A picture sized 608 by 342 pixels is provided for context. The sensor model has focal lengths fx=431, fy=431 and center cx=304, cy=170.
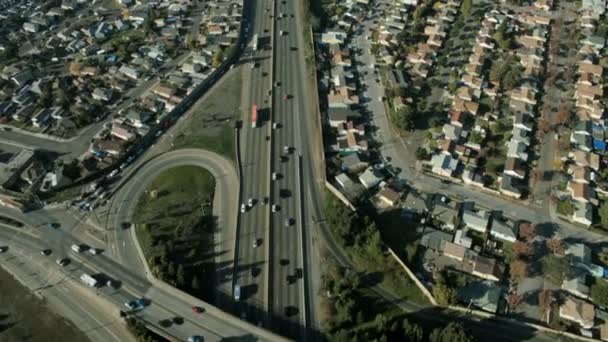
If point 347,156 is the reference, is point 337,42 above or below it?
above

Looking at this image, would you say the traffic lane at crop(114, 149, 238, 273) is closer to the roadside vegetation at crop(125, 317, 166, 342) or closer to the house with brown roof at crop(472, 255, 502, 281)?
the roadside vegetation at crop(125, 317, 166, 342)

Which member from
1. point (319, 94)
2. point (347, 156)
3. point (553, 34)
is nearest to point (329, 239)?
point (347, 156)

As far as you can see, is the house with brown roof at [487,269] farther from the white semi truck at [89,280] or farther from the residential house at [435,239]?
the white semi truck at [89,280]

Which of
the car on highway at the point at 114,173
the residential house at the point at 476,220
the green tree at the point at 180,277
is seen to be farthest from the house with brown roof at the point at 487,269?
the car on highway at the point at 114,173

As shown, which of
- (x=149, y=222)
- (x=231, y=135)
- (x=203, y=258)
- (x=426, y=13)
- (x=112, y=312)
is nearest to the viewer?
(x=112, y=312)

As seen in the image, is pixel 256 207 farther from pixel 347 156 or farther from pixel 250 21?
pixel 250 21

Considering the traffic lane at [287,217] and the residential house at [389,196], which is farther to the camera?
the residential house at [389,196]

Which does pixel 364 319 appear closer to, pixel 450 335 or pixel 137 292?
pixel 450 335

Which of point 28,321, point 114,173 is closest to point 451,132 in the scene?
point 114,173
